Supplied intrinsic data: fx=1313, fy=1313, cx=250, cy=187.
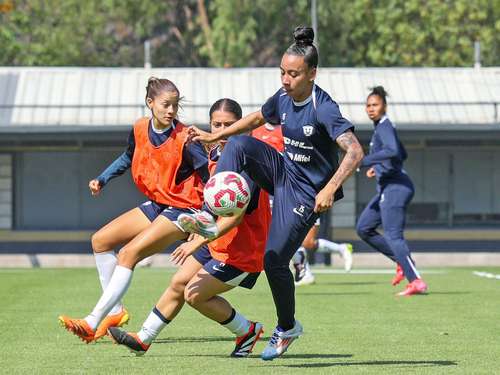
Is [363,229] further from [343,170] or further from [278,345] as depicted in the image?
[343,170]

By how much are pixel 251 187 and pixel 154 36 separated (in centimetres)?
5504

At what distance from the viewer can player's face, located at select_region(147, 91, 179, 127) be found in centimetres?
964

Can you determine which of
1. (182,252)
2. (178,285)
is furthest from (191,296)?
(182,252)

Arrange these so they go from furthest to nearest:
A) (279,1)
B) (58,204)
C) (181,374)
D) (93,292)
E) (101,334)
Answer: (279,1) → (58,204) → (93,292) → (101,334) → (181,374)

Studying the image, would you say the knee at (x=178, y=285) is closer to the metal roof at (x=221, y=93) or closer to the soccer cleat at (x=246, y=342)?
the soccer cleat at (x=246, y=342)

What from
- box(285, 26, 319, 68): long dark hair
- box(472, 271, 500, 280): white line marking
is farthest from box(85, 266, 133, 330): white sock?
box(472, 271, 500, 280): white line marking

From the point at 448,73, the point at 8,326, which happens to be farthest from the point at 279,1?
the point at 8,326

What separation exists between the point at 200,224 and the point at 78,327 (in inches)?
50.9

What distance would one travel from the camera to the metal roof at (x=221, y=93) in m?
32.6

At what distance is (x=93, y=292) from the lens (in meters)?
16.5

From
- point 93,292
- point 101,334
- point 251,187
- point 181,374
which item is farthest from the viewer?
point 93,292

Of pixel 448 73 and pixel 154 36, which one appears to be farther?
pixel 154 36

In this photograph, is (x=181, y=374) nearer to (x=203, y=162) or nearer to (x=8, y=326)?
(x=203, y=162)

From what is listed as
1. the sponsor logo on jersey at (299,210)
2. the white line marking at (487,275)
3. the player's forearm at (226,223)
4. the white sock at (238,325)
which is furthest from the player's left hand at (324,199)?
the white line marking at (487,275)
